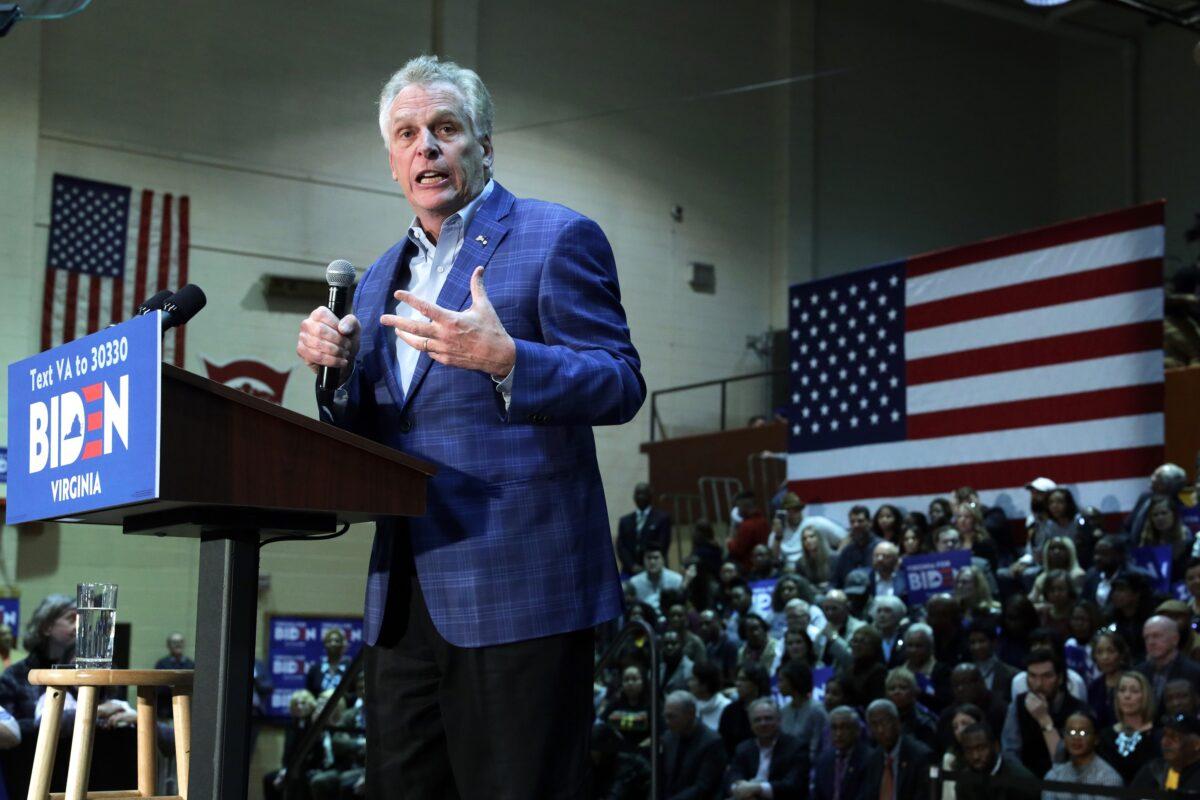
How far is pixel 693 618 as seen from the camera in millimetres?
10406

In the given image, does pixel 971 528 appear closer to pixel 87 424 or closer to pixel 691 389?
pixel 691 389

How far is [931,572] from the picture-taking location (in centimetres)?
902

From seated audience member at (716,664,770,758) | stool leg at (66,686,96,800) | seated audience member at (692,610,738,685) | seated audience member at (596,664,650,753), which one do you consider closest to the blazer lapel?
stool leg at (66,686,96,800)

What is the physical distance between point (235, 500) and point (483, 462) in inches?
13.8

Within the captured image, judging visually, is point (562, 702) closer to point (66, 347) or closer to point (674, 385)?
point (66, 347)

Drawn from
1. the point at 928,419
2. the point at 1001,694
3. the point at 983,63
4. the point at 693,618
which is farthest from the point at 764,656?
the point at 983,63

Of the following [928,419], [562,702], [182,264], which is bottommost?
[562,702]

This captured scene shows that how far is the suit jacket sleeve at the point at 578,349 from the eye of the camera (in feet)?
5.78

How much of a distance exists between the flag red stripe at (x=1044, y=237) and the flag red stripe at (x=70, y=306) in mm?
7012

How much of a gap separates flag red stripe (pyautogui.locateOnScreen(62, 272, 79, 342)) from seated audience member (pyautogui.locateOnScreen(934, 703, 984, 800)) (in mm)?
8926

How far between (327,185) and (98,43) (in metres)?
2.41

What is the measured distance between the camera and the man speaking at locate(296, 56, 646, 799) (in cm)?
179

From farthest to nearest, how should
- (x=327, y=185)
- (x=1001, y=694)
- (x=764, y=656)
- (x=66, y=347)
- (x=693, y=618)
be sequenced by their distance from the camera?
(x=327, y=185) → (x=693, y=618) → (x=764, y=656) → (x=1001, y=694) → (x=66, y=347)

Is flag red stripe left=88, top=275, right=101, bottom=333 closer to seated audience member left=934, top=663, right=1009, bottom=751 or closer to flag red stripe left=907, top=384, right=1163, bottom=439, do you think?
flag red stripe left=907, top=384, right=1163, bottom=439
